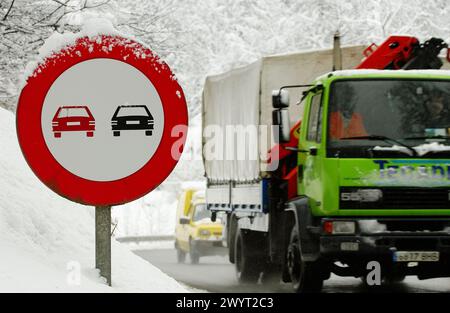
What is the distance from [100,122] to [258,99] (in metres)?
10.6

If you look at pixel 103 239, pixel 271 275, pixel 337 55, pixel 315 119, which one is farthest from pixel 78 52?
pixel 271 275

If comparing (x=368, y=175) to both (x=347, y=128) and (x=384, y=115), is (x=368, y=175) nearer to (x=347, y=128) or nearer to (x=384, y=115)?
(x=347, y=128)

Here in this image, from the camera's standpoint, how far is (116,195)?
4.62m

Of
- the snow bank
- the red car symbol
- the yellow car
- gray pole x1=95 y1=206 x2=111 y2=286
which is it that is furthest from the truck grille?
the yellow car

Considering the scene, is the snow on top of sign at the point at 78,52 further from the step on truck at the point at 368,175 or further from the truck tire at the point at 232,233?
the truck tire at the point at 232,233

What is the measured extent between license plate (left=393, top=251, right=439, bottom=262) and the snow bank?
4.49 m

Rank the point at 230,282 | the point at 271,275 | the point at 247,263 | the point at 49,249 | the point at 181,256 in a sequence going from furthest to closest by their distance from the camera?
the point at 181,256 < the point at 230,282 < the point at 271,275 < the point at 247,263 < the point at 49,249

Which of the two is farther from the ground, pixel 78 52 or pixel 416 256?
pixel 78 52

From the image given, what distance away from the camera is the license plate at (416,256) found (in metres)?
10.7

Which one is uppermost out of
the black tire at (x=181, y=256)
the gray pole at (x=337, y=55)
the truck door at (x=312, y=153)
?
the gray pole at (x=337, y=55)

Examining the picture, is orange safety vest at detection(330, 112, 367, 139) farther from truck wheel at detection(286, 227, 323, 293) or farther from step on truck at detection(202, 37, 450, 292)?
truck wheel at detection(286, 227, 323, 293)

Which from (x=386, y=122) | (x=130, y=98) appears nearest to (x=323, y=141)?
(x=386, y=122)

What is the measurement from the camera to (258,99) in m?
15.0

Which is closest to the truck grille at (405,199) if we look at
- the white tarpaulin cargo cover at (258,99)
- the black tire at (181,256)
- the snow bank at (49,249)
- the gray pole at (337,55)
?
the white tarpaulin cargo cover at (258,99)
